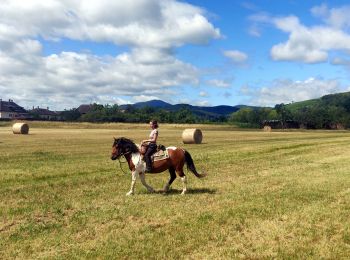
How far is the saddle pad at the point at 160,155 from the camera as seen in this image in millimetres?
15922

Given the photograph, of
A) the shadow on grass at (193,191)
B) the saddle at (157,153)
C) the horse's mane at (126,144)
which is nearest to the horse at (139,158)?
the horse's mane at (126,144)

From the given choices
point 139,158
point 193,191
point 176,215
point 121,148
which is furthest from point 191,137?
point 176,215

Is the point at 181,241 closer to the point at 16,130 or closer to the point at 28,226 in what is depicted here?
the point at 28,226

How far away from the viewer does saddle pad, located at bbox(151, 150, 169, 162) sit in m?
15.9

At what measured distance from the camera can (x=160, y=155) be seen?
16.0m

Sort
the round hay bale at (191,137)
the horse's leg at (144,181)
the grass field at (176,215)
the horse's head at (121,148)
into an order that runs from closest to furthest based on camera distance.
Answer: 1. the grass field at (176,215)
2. the horse's head at (121,148)
3. the horse's leg at (144,181)
4. the round hay bale at (191,137)

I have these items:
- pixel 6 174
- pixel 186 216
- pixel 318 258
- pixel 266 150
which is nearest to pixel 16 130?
pixel 266 150

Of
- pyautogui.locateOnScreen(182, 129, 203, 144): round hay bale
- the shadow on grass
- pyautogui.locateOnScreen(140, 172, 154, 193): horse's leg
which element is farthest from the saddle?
pyautogui.locateOnScreen(182, 129, 203, 144): round hay bale

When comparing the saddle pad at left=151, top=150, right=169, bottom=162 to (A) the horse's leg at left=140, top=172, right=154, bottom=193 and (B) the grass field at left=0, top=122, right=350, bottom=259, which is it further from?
(B) the grass field at left=0, top=122, right=350, bottom=259

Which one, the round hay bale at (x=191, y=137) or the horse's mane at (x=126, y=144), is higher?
the horse's mane at (x=126, y=144)

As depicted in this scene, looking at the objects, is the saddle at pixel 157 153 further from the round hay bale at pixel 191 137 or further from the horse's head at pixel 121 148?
the round hay bale at pixel 191 137

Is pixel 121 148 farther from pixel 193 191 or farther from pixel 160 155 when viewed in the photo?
pixel 193 191

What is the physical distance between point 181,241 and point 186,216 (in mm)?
2275

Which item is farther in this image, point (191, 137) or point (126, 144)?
point (191, 137)
